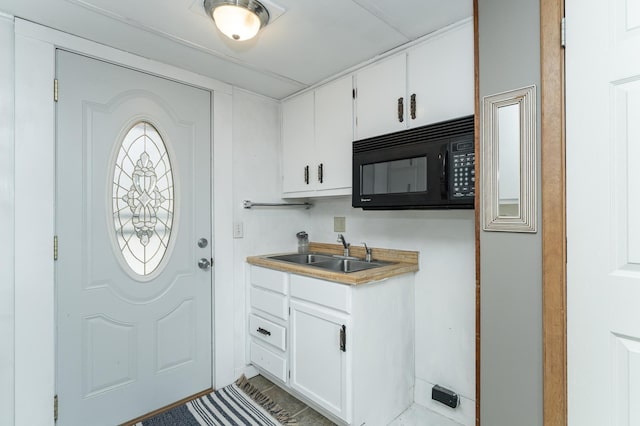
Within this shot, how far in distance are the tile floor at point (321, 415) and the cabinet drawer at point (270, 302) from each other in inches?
22.9

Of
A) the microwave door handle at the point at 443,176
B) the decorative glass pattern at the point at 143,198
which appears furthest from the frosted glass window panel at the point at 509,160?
the decorative glass pattern at the point at 143,198

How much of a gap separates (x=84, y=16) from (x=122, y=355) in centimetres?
188

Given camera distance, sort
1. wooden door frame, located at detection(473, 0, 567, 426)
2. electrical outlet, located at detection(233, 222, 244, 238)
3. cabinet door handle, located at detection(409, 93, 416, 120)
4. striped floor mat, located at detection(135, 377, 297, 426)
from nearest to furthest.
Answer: wooden door frame, located at detection(473, 0, 567, 426), cabinet door handle, located at detection(409, 93, 416, 120), striped floor mat, located at detection(135, 377, 297, 426), electrical outlet, located at detection(233, 222, 244, 238)

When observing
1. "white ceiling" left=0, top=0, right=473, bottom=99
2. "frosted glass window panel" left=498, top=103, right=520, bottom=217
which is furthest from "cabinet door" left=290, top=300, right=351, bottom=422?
"white ceiling" left=0, top=0, right=473, bottom=99

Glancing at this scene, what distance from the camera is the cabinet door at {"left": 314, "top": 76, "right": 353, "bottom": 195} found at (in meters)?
2.16

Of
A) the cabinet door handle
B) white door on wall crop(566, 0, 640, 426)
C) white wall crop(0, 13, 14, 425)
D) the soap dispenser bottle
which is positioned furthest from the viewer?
the soap dispenser bottle

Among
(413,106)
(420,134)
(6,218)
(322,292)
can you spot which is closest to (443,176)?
(420,134)

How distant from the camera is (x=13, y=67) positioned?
61.9 inches

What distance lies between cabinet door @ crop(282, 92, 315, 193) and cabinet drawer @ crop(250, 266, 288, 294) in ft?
2.32

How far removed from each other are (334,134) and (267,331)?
1499 mm

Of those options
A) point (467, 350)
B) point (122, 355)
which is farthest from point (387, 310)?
point (122, 355)

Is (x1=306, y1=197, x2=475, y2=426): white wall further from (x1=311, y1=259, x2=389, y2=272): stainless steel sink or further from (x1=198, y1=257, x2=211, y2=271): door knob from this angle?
(x1=198, y1=257, x2=211, y2=271): door knob

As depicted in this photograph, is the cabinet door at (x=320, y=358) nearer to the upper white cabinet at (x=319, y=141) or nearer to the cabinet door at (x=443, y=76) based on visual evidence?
the upper white cabinet at (x=319, y=141)

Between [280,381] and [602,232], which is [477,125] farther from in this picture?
[280,381]
